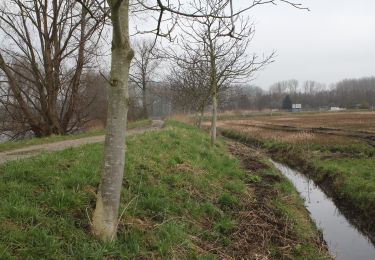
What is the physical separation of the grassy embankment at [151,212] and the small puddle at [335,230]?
0.66 metres

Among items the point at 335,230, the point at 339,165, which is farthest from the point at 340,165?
the point at 335,230

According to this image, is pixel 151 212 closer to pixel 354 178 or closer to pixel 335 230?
pixel 335 230

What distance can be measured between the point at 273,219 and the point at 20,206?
4683 mm

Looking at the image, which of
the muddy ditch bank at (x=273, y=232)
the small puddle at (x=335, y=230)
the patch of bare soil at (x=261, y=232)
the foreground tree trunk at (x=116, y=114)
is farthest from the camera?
the small puddle at (x=335, y=230)

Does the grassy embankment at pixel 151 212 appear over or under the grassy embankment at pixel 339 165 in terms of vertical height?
over

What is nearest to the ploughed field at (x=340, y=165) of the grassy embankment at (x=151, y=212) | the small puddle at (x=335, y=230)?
the small puddle at (x=335, y=230)

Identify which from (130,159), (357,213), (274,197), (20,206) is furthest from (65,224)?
(357,213)

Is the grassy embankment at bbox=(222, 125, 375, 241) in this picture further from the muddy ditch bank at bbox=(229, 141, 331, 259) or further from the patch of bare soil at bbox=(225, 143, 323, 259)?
the patch of bare soil at bbox=(225, 143, 323, 259)

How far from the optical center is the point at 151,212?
6.20 m

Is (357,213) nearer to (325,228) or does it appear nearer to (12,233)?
(325,228)

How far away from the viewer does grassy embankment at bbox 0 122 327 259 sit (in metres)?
4.51

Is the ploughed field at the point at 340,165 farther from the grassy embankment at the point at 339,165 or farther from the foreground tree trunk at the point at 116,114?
the foreground tree trunk at the point at 116,114

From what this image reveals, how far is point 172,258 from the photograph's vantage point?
193 inches

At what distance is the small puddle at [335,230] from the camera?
8023mm
